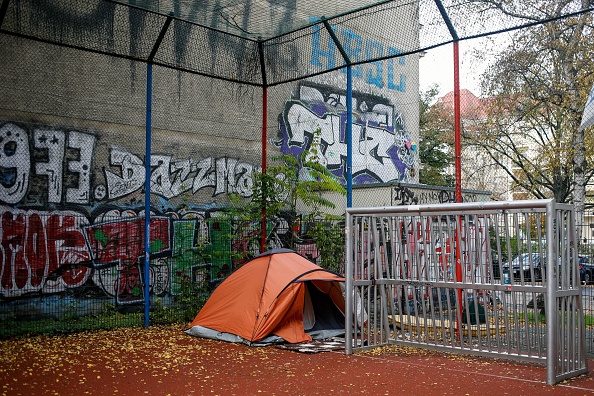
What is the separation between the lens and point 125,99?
1364 cm

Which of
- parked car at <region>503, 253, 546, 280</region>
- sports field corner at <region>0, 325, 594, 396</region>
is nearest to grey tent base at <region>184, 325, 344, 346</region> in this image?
sports field corner at <region>0, 325, 594, 396</region>

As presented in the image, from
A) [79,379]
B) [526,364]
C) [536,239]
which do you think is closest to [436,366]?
[526,364]

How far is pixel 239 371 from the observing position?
26.3ft

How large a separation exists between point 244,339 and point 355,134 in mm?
11133

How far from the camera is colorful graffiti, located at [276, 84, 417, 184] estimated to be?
1808cm

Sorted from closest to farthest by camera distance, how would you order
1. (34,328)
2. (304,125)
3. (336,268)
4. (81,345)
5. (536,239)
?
(536,239), (81,345), (34,328), (336,268), (304,125)

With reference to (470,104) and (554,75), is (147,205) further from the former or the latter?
(470,104)

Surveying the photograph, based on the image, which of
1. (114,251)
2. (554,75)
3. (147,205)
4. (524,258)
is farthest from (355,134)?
(524,258)

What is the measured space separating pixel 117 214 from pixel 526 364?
8.56m

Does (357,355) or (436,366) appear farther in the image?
(357,355)

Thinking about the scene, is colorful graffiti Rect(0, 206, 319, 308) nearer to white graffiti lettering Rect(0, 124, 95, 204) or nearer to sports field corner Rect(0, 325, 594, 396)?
white graffiti lettering Rect(0, 124, 95, 204)

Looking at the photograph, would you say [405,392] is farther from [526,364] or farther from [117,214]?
[117,214]

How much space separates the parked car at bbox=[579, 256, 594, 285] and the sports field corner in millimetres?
1414

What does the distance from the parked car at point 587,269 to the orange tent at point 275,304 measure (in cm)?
364
